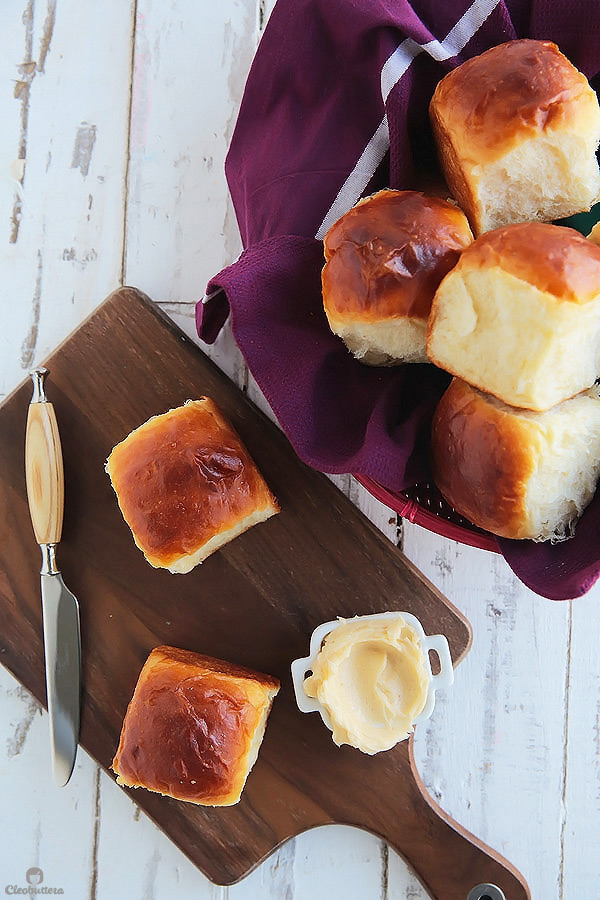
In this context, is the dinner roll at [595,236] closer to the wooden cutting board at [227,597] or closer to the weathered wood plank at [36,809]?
the wooden cutting board at [227,597]

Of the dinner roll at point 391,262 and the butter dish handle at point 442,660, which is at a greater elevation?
the dinner roll at point 391,262

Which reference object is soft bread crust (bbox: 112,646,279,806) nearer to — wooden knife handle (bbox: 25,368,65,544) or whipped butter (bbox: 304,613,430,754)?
whipped butter (bbox: 304,613,430,754)

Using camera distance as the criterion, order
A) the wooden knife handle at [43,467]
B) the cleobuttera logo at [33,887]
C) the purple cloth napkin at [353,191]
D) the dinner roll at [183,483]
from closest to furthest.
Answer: the purple cloth napkin at [353,191]
the dinner roll at [183,483]
the wooden knife handle at [43,467]
the cleobuttera logo at [33,887]

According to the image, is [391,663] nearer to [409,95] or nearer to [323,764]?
[323,764]

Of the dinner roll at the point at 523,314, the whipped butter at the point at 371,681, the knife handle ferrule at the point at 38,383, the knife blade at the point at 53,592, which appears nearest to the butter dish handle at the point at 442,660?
the whipped butter at the point at 371,681

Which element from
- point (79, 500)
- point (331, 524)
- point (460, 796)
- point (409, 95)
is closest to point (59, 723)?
point (79, 500)

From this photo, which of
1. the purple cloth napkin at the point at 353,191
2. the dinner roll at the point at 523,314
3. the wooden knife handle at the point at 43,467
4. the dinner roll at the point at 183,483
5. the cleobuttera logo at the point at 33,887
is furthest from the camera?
the cleobuttera logo at the point at 33,887

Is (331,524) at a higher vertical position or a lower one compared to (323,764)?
higher
